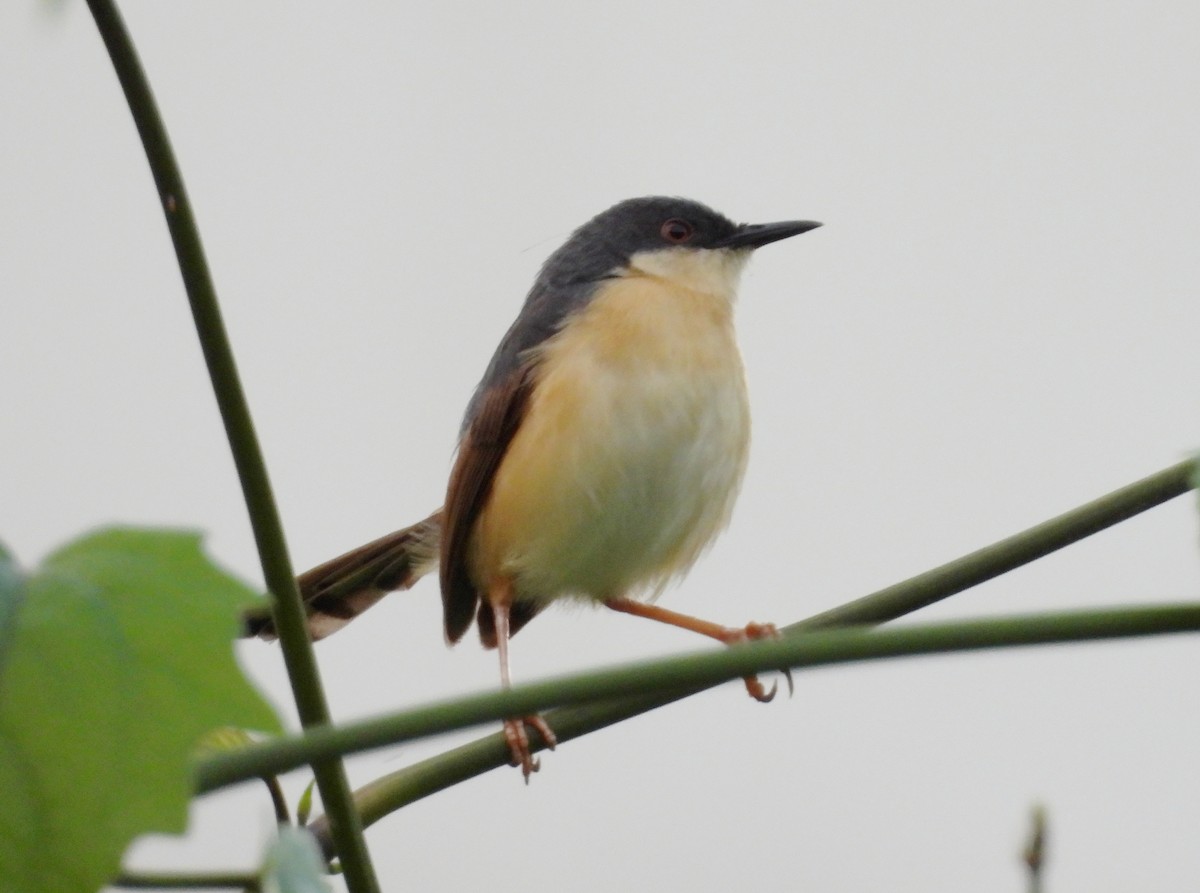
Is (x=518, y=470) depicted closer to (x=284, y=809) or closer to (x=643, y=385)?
(x=643, y=385)

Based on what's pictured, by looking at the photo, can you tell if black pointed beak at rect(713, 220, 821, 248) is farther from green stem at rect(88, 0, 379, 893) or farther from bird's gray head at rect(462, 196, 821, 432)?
green stem at rect(88, 0, 379, 893)

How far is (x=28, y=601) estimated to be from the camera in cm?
136

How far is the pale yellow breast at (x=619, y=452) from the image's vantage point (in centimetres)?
500

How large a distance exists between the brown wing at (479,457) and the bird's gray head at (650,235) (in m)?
0.86

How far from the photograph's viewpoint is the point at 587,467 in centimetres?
500

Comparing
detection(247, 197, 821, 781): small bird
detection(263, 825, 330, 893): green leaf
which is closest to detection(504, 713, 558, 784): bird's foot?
detection(247, 197, 821, 781): small bird

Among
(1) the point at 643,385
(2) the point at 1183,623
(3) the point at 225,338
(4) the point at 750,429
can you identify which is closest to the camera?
(2) the point at 1183,623

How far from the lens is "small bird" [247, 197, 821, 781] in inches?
197

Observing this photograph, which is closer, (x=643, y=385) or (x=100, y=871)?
(x=100, y=871)

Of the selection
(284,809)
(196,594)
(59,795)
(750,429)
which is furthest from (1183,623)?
(750,429)

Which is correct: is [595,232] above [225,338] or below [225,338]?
above

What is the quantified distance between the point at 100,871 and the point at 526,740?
8.78 feet

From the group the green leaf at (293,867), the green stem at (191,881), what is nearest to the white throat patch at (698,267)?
the green stem at (191,881)

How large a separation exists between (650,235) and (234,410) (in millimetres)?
4658
